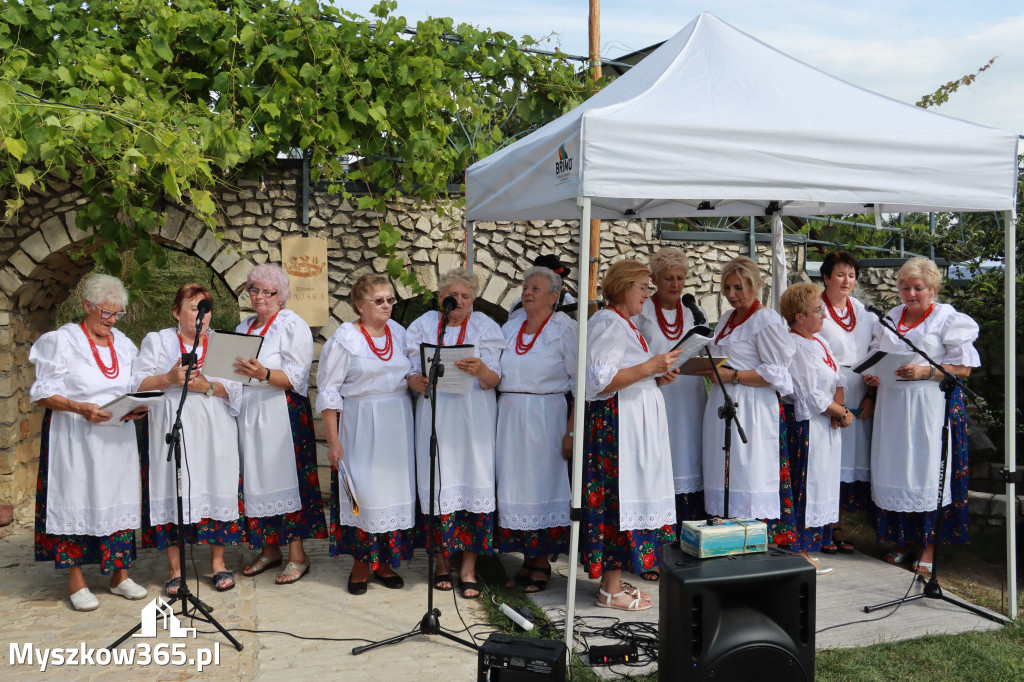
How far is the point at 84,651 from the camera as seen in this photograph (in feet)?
12.8

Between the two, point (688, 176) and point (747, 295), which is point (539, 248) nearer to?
point (747, 295)

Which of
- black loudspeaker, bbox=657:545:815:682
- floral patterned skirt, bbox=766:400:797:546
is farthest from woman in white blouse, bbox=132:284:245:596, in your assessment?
floral patterned skirt, bbox=766:400:797:546

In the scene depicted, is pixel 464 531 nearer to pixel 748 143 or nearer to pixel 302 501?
pixel 302 501

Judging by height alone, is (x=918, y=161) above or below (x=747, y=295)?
above

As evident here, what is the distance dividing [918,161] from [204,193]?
4.55 metres

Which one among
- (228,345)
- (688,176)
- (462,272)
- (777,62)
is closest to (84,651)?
(228,345)

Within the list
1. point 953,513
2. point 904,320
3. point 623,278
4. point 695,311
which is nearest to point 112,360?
point 623,278

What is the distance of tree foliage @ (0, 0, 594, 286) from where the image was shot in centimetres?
609

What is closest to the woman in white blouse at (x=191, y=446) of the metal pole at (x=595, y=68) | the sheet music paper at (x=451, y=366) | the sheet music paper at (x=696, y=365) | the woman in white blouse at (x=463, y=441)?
the woman in white blouse at (x=463, y=441)

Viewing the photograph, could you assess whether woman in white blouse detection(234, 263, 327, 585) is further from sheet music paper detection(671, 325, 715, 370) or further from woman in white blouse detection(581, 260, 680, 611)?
sheet music paper detection(671, 325, 715, 370)

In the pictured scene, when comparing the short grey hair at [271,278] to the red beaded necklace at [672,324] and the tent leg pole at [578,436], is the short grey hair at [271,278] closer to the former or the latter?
the tent leg pole at [578,436]

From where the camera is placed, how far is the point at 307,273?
705 cm

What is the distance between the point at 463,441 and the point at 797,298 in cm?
211

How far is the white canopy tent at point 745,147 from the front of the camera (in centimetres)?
359
